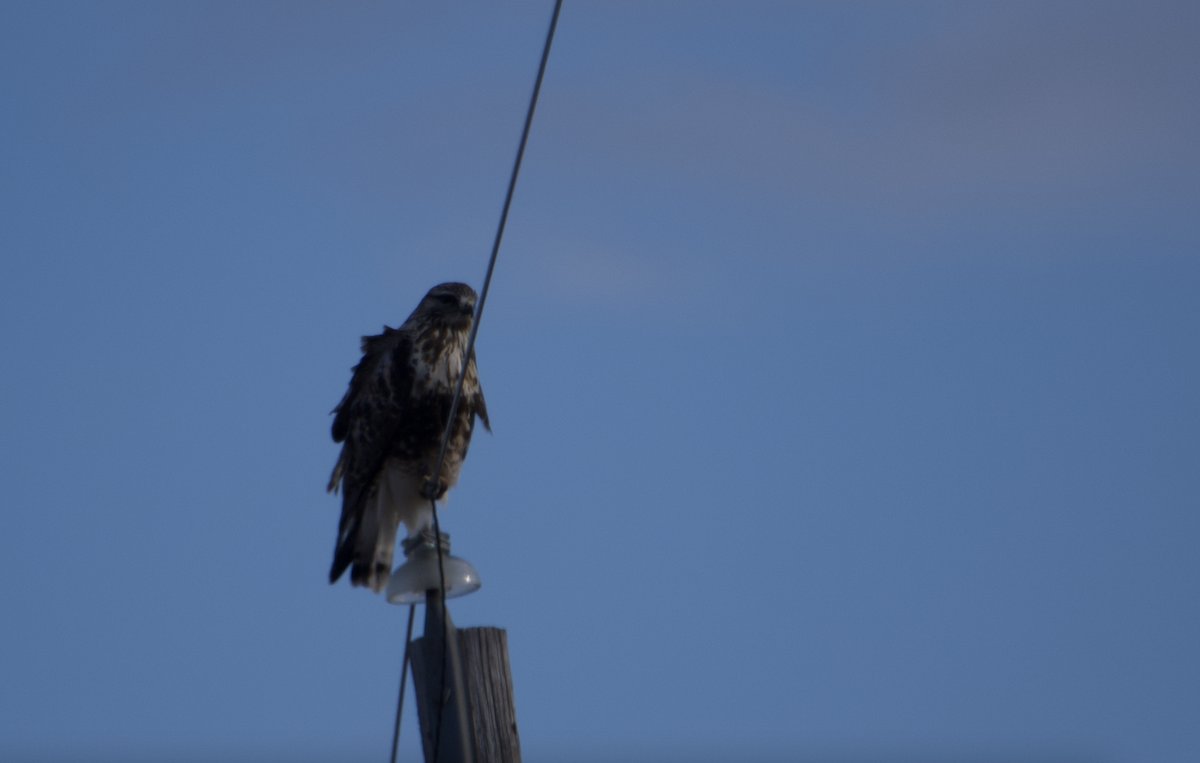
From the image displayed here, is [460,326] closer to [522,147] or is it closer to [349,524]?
[349,524]

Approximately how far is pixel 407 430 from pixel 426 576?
8.44 ft

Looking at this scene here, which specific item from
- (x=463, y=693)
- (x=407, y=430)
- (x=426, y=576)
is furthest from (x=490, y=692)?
(x=407, y=430)

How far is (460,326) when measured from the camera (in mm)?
6648

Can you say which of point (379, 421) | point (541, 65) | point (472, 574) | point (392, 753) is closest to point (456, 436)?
point (379, 421)

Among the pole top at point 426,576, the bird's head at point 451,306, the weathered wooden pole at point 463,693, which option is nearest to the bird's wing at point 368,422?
the bird's head at point 451,306

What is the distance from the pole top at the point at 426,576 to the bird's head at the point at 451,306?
2.54m

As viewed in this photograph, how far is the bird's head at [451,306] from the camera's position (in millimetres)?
6645

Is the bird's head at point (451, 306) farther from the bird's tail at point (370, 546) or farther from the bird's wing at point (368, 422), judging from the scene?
the bird's tail at point (370, 546)

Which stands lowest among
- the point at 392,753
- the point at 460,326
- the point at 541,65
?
the point at 392,753

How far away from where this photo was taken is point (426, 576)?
4.12 meters

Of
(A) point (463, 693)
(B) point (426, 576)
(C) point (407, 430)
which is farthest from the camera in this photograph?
(C) point (407, 430)

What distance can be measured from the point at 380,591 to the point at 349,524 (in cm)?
37

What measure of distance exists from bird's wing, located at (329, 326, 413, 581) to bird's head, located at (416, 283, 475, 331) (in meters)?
0.17

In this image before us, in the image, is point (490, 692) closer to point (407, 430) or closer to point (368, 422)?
point (407, 430)
